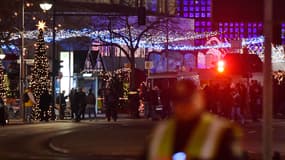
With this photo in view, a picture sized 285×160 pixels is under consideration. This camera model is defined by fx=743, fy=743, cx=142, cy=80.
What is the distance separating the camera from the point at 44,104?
129 ft

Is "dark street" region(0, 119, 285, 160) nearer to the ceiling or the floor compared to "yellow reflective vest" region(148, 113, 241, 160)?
nearer to the floor

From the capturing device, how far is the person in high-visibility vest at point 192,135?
16.0ft

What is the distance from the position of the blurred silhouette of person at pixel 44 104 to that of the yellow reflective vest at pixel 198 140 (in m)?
34.3

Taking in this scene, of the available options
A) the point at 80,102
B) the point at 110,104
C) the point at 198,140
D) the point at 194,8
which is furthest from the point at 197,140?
the point at 194,8

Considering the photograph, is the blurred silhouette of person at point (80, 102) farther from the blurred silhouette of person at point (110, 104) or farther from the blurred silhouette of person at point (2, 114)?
the blurred silhouette of person at point (2, 114)

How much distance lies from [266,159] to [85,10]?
59.8 metres

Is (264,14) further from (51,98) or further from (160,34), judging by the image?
(160,34)

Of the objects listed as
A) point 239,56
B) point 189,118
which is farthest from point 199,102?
point 239,56

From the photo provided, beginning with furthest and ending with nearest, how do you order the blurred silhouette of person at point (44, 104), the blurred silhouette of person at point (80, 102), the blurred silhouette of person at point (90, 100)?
1. the blurred silhouette of person at point (90, 100)
2. the blurred silhouette of person at point (44, 104)
3. the blurred silhouette of person at point (80, 102)

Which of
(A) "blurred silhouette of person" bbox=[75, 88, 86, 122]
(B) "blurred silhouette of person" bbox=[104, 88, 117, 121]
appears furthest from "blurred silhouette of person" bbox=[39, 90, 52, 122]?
(B) "blurred silhouette of person" bbox=[104, 88, 117, 121]

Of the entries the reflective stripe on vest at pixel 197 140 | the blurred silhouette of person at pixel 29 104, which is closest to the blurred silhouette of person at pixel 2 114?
the blurred silhouette of person at pixel 29 104

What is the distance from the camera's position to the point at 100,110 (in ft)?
169

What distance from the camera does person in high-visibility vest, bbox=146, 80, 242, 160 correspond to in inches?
192

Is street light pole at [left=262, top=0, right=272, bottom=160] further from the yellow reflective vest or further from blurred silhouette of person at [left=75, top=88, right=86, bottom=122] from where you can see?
blurred silhouette of person at [left=75, top=88, right=86, bottom=122]
